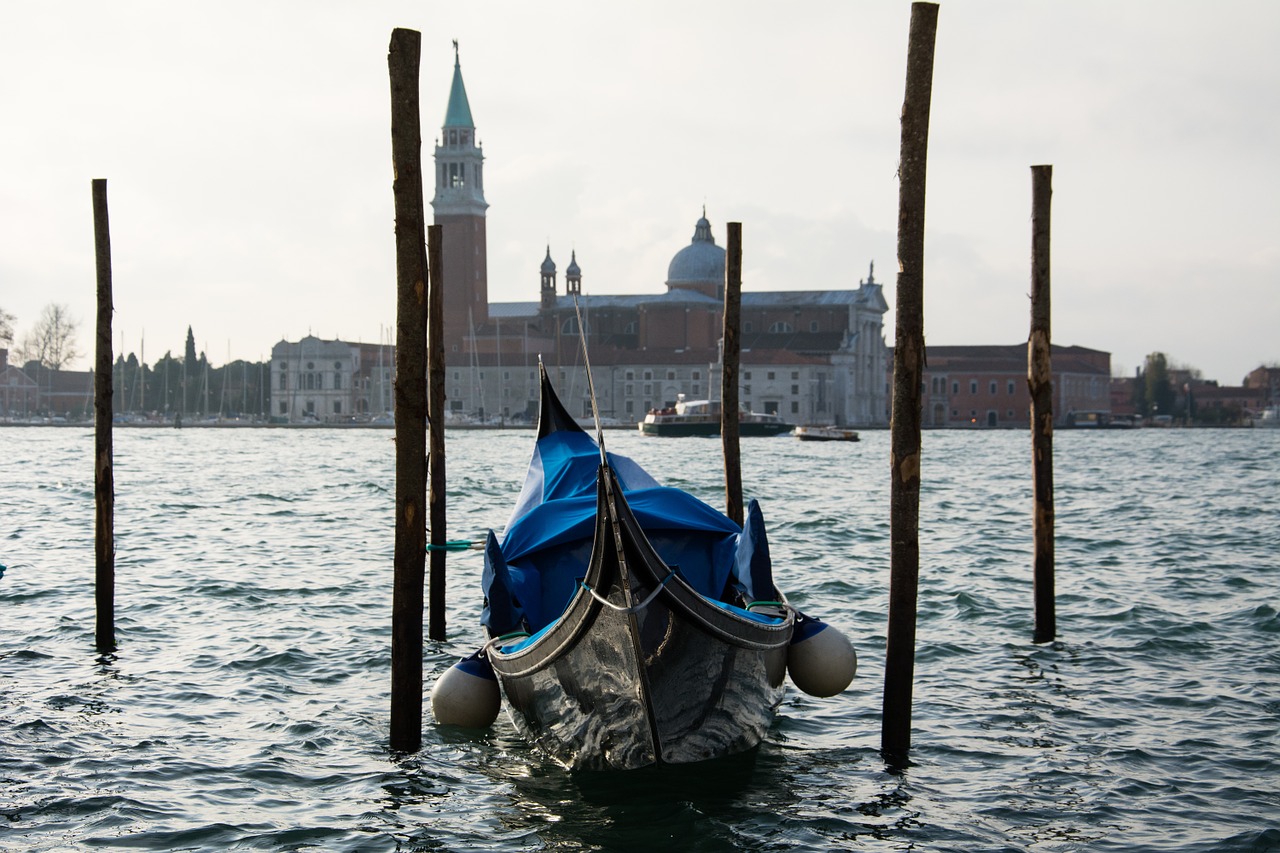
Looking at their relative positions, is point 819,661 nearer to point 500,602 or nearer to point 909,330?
point 500,602

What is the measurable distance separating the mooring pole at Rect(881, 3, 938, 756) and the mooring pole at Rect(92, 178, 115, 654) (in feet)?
15.0

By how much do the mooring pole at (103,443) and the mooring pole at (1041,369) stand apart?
519cm

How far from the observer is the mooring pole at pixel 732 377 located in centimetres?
1033

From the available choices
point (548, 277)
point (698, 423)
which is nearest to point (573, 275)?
point (548, 277)

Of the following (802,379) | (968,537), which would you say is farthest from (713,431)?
(968,537)

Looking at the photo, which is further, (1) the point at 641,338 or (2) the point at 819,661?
(1) the point at 641,338

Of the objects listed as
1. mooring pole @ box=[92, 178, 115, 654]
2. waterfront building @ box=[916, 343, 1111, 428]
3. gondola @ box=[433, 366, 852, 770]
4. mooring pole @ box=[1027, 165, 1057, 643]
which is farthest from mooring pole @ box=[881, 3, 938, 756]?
waterfront building @ box=[916, 343, 1111, 428]

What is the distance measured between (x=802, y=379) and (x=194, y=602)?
6633 cm

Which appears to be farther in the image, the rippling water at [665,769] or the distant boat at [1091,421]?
the distant boat at [1091,421]

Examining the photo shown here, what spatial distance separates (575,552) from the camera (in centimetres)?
672

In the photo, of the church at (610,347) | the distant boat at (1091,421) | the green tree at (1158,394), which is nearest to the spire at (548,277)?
the church at (610,347)

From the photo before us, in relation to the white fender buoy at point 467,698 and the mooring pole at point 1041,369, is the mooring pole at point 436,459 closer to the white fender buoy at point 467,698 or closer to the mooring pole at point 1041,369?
the white fender buoy at point 467,698

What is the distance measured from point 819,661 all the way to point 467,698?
1.59 metres

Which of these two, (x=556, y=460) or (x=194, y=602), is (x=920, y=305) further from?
(x=194, y=602)
